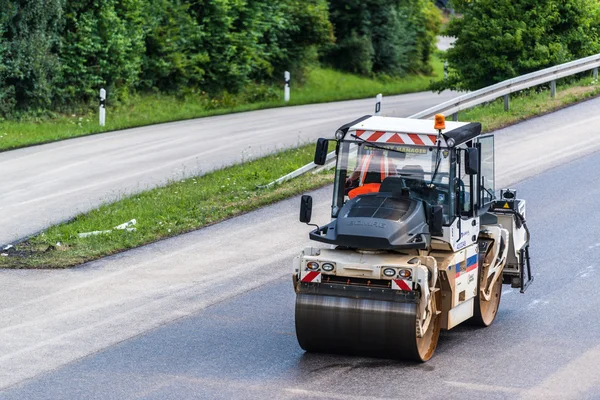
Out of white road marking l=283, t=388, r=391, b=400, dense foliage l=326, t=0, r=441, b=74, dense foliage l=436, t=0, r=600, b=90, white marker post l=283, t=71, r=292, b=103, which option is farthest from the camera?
dense foliage l=326, t=0, r=441, b=74

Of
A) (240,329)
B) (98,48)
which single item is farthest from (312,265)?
(98,48)

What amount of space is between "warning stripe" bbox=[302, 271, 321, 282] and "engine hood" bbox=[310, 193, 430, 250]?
1.13ft

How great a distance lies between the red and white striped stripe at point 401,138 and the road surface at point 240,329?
89.1 inches

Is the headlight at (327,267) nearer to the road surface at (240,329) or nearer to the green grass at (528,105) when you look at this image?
the road surface at (240,329)

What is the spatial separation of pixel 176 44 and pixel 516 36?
11659mm

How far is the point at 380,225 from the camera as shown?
1067 cm

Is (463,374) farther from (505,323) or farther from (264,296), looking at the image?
(264,296)

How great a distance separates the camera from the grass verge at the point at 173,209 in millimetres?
15812

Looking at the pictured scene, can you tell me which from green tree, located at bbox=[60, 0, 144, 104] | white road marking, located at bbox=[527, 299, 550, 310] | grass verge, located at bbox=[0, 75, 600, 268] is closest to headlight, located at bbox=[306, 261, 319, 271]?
white road marking, located at bbox=[527, 299, 550, 310]

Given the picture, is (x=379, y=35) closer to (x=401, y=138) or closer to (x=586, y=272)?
(x=586, y=272)

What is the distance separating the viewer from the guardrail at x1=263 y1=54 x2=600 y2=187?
23656 millimetres

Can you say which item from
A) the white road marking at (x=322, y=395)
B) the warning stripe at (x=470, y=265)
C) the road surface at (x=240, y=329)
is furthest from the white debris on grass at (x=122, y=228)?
the white road marking at (x=322, y=395)

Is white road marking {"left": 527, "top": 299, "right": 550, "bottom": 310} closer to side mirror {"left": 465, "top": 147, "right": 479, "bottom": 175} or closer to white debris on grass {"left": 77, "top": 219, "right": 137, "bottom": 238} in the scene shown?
side mirror {"left": 465, "top": 147, "right": 479, "bottom": 175}

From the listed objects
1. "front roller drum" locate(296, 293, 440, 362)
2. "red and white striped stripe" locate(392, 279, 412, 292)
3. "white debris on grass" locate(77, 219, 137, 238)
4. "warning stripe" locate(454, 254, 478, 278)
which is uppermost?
"red and white striped stripe" locate(392, 279, 412, 292)
